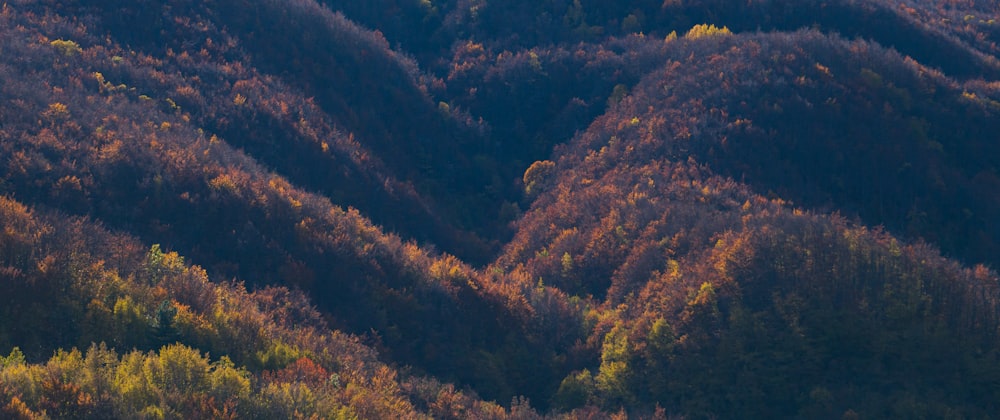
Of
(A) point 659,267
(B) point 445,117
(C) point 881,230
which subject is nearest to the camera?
(A) point 659,267

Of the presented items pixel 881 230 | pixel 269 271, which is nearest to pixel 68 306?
pixel 269 271

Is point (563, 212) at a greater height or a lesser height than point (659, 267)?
lesser

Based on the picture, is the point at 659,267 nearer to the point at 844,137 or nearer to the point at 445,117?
the point at 844,137

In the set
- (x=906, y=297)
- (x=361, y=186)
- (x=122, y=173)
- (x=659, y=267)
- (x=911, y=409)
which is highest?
(x=906, y=297)

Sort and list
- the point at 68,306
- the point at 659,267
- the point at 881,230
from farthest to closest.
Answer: the point at 881,230, the point at 659,267, the point at 68,306

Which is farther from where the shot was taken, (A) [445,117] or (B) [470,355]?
(A) [445,117]

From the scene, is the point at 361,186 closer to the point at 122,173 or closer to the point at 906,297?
the point at 122,173
